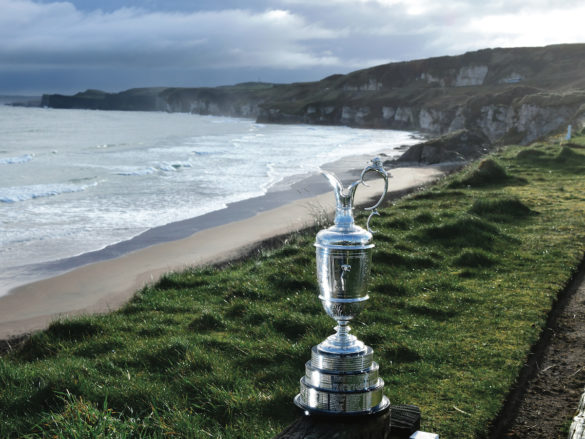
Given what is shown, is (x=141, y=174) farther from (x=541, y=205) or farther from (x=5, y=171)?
(x=541, y=205)

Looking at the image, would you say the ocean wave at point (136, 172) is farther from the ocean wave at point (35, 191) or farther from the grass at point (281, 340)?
the grass at point (281, 340)

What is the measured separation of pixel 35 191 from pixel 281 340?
22016mm

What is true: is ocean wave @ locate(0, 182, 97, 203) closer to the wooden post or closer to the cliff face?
the wooden post

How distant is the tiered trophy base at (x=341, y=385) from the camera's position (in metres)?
2.72

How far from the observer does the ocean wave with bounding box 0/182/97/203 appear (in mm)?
23875

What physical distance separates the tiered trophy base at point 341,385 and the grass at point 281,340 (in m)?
1.51

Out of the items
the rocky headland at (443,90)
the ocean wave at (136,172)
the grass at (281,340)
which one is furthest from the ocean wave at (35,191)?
the rocky headland at (443,90)

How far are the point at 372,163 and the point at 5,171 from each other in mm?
→ 36212

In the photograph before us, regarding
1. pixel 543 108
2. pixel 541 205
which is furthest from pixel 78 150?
pixel 541 205

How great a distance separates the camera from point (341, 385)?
274cm

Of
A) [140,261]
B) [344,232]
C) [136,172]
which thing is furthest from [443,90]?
[344,232]

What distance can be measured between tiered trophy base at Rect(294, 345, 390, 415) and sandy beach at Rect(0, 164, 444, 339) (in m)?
7.77

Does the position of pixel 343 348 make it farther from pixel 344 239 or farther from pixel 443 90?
pixel 443 90

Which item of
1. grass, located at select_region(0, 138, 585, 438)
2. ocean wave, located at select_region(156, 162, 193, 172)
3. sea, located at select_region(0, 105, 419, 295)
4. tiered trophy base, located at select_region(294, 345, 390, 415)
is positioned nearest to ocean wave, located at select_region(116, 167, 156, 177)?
sea, located at select_region(0, 105, 419, 295)
